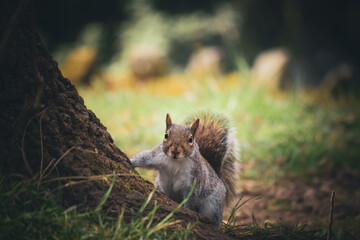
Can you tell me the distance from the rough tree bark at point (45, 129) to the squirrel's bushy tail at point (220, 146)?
662 mm

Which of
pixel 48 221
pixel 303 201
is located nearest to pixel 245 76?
pixel 303 201

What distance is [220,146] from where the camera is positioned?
183 centimetres

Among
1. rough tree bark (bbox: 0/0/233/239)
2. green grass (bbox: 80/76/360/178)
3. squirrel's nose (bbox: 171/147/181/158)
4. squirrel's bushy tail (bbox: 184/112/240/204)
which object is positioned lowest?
rough tree bark (bbox: 0/0/233/239)

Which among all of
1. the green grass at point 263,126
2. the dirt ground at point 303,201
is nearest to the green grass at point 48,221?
the dirt ground at point 303,201

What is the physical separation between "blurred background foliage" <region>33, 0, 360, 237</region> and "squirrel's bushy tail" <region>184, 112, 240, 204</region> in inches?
17.1

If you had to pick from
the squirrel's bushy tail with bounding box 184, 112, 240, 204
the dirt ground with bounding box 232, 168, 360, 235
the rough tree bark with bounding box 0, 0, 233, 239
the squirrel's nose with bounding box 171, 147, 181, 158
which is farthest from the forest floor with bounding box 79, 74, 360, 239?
the rough tree bark with bounding box 0, 0, 233, 239

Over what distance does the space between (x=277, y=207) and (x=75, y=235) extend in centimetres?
175

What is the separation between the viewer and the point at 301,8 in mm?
8938

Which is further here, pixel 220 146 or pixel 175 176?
pixel 220 146

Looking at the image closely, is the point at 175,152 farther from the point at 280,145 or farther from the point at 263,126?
the point at 263,126

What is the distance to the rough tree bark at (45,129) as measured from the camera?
0.95 meters

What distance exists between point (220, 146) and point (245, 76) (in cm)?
274

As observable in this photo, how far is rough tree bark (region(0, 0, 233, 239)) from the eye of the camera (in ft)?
3.11

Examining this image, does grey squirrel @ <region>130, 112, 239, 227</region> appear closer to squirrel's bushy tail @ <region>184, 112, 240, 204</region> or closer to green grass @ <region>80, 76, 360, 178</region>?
squirrel's bushy tail @ <region>184, 112, 240, 204</region>
